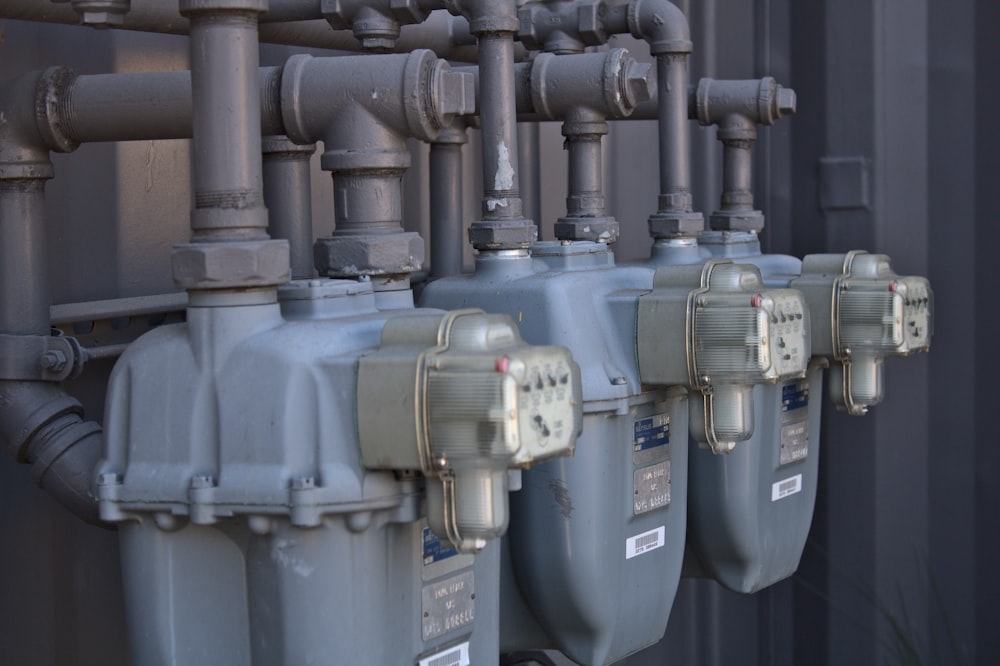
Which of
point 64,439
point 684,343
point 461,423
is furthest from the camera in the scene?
point 684,343

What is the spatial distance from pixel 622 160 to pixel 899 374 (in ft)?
2.37

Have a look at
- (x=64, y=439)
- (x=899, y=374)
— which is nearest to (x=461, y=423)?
(x=64, y=439)

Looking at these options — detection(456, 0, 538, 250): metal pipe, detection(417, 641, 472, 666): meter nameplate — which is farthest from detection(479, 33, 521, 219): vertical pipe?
detection(417, 641, 472, 666): meter nameplate

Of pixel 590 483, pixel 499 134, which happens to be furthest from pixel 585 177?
pixel 590 483

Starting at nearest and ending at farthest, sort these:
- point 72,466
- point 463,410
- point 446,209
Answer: point 463,410 → point 72,466 → point 446,209

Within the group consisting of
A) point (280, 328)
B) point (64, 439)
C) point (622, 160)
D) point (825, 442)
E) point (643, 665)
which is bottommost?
point (643, 665)

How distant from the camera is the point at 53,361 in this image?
1.61 metres

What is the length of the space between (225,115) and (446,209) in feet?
3.25

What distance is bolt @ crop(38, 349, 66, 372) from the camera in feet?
5.28

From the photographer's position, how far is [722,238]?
2.40m

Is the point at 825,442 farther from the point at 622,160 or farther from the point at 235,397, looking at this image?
the point at 235,397

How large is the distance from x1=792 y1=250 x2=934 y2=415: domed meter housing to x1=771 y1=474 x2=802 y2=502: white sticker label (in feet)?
0.50

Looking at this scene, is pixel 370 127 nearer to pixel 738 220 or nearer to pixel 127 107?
pixel 127 107

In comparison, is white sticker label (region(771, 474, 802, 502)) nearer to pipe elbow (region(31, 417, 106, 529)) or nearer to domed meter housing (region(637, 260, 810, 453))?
domed meter housing (region(637, 260, 810, 453))
